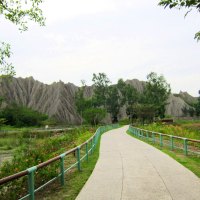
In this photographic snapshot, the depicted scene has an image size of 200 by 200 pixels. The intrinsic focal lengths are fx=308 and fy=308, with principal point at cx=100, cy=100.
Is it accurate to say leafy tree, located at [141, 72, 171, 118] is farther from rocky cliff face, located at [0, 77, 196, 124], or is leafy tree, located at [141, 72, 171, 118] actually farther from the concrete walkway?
the concrete walkway

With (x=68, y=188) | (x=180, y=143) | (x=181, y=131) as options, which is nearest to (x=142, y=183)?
(x=68, y=188)

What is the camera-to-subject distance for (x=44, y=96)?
13888cm

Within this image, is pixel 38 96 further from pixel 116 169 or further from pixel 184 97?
pixel 116 169

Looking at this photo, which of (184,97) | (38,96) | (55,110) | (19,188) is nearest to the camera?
(19,188)

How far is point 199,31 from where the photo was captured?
5.69 meters

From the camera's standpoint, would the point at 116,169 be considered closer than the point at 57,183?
No

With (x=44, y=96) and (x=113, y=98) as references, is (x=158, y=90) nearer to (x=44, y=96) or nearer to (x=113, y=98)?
(x=113, y=98)

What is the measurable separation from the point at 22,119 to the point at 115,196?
87.6 metres

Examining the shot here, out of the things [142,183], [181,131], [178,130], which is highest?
[178,130]

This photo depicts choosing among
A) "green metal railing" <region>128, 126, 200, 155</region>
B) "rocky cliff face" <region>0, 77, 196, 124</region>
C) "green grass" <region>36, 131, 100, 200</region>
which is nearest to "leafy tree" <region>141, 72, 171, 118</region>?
"rocky cliff face" <region>0, 77, 196, 124</region>

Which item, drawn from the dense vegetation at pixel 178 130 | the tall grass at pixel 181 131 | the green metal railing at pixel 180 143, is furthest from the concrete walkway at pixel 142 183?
the dense vegetation at pixel 178 130

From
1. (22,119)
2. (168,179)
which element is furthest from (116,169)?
(22,119)

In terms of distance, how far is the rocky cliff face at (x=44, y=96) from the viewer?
131 metres

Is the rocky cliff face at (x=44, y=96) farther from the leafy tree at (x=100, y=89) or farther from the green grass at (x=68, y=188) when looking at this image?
the green grass at (x=68, y=188)
